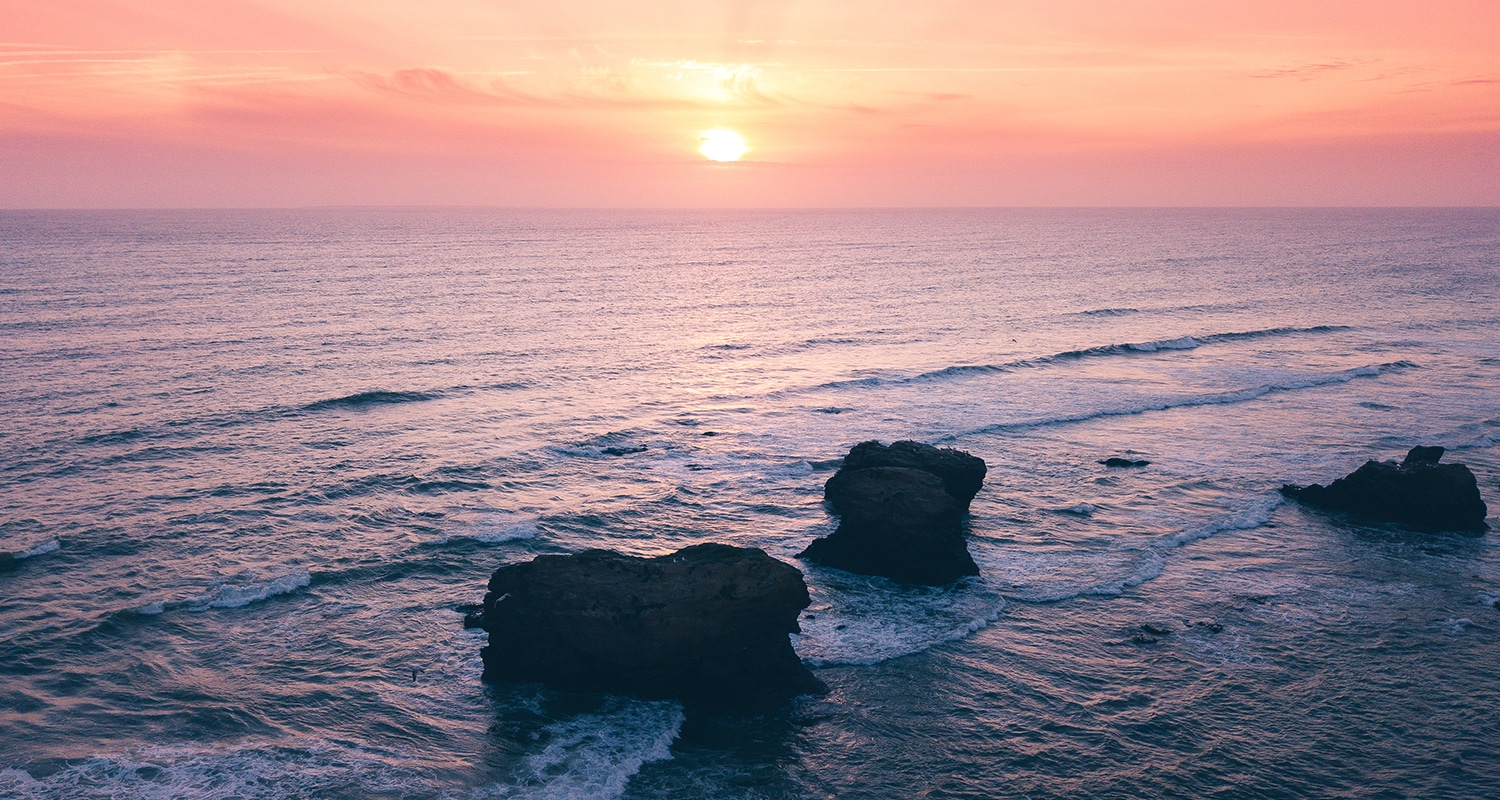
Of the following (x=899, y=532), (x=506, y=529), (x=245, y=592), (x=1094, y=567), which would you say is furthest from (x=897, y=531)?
(x=245, y=592)

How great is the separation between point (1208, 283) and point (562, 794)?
11153cm

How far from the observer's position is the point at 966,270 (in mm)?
129125

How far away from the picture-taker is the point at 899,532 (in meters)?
27.1

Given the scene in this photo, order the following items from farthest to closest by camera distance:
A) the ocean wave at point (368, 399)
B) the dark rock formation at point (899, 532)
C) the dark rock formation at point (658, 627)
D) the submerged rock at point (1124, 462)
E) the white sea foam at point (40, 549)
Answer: the ocean wave at point (368, 399)
the submerged rock at point (1124, 462)
the white sea foam at point (40, 549)
the dark rock formation at point (899, 532)
the dark rock formation at point (658, 627)

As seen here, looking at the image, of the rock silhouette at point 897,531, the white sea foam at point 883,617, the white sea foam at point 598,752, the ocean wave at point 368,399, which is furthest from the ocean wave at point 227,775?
the ocean wave at point 368,399

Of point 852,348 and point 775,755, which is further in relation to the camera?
point 852,348

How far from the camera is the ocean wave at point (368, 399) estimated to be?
150 ft

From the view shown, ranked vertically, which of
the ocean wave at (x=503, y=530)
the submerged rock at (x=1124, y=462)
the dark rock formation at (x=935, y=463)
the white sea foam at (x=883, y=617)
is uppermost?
the dark rock formation at (x=935, y=463)

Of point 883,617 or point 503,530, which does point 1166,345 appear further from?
point 503,530

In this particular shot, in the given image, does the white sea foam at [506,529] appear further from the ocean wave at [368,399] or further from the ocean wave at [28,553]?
the ocean wave at [368,399]

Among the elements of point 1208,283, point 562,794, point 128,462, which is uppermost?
point 1208,283

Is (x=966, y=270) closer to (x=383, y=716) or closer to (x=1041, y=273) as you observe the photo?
(x=1041, y=273)

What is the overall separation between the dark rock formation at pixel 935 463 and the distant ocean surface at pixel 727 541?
1533 millimetres

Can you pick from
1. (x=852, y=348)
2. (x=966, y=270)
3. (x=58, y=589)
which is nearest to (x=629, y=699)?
(x=58, y=589)
